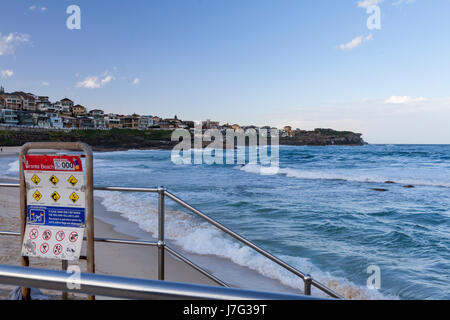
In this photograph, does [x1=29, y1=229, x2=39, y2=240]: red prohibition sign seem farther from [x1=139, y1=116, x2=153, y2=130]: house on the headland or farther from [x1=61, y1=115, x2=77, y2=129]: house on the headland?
[x1=139, y1=116, x2=153, y2=130]: house on the headland

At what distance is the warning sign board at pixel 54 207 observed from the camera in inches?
106

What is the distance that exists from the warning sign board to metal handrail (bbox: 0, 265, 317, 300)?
5.68 feet

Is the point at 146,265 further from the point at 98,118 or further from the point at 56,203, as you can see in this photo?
the point at 98,118

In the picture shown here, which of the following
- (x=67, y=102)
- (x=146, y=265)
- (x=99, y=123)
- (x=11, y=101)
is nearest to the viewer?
(x=146, y=265)

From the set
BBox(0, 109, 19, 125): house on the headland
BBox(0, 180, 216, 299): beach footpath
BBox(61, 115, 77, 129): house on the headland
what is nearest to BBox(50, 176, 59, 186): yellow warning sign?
BBox(0, 180, 216, 299): beach footpath

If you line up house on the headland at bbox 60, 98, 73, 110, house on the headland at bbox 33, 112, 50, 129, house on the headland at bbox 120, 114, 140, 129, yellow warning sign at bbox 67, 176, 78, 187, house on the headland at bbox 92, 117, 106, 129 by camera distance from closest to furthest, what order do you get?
yellow warning sign at bbox 67, 176, 78, 187 → house on the headland at bbox 33, 112, 50, 129 → house on the headland at bbox 92, 117, 106, 129 → house on the headland at bbox 60, 98, 73, 110 → house on the headland at bbox 120, 114, 140, 129

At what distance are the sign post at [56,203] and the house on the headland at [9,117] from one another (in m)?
95.6

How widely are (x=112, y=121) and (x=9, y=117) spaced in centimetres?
3554

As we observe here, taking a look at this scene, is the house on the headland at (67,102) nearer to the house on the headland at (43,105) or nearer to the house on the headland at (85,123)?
the house on the headland at (43,105)

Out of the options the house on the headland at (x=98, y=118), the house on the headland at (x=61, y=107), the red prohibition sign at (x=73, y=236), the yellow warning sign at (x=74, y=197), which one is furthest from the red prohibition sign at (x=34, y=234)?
the house on the headland at (x=61, y=107)

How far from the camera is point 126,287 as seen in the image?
0.99m

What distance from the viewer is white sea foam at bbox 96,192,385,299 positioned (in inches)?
230

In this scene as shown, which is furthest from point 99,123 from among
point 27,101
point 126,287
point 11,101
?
point 126,287
